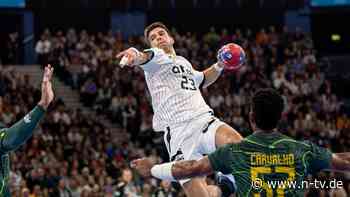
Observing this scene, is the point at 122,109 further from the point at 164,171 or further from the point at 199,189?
the point at 164,171

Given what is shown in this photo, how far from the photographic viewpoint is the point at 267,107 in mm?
5441

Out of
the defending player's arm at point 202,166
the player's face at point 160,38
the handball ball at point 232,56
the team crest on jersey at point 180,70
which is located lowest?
the defending player's arm at point 202,166

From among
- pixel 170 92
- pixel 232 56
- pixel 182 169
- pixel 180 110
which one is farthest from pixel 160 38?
pixel 182 169

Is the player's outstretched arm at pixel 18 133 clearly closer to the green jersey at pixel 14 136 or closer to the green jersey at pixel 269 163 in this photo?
the green jersey at pixel 14 136

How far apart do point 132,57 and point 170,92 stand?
102 cm

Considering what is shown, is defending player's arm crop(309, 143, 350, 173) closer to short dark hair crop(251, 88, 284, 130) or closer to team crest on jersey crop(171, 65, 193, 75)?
short dark hair crop(251, 88, 284, 130)

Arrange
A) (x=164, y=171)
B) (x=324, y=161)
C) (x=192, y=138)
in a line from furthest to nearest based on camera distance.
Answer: (x=192, y=138) → (x=164, y=171) → (x=324, y=161)

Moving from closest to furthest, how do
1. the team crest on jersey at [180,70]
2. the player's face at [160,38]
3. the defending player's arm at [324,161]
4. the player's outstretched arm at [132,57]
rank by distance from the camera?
1. the defending player's arm at [324,161]
2. the player's outstretched arm at [132,57]
3. the team crest on jersey at [180,70]
4. the player's face at [160,38]

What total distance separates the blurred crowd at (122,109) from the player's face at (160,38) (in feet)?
25.3

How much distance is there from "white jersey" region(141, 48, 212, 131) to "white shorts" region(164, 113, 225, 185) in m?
0.09

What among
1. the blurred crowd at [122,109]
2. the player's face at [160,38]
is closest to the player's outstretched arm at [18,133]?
the player's face at [160,38]

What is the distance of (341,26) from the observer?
115 feet

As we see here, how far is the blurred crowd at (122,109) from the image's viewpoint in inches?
722

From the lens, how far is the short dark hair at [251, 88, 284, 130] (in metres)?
5.44
